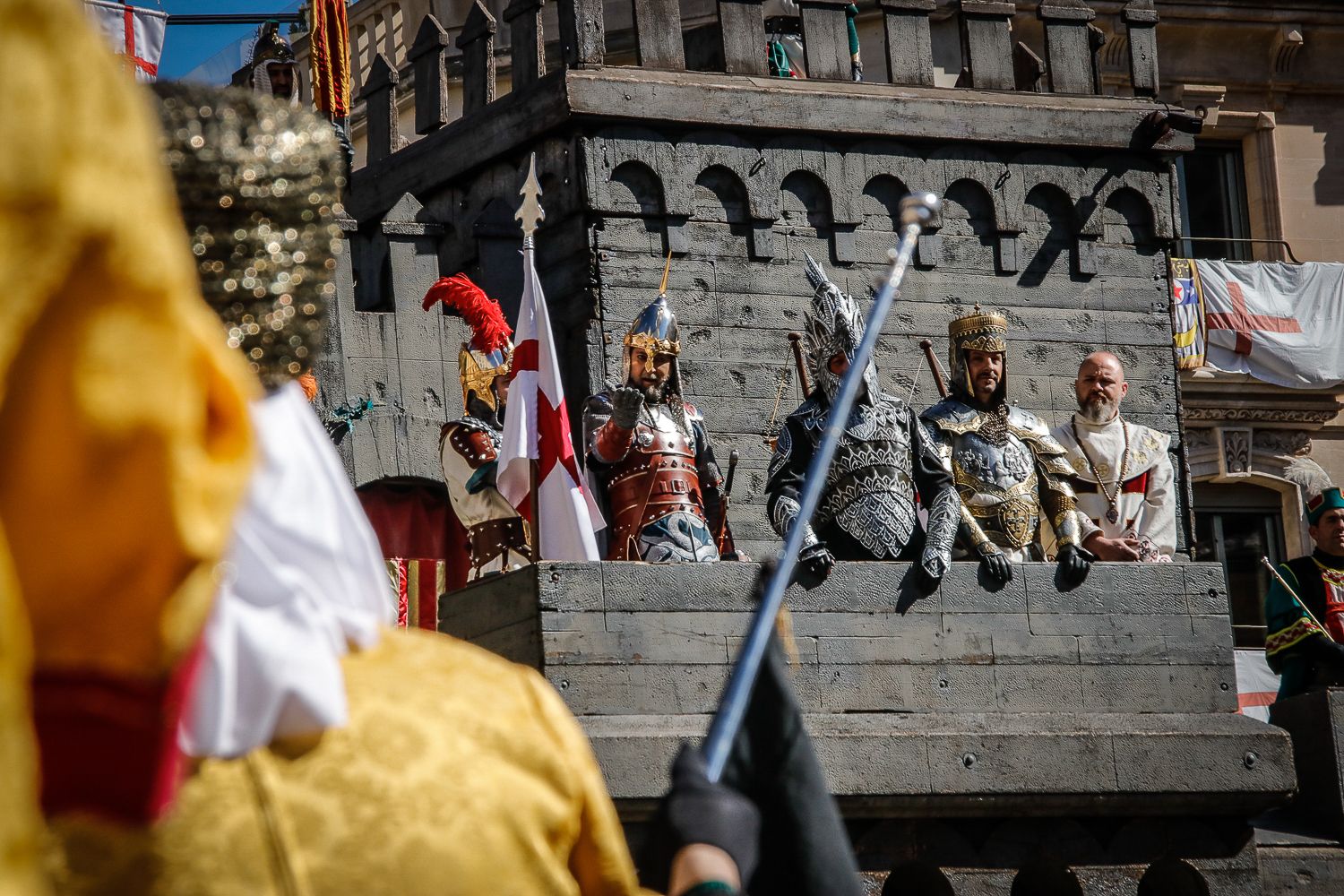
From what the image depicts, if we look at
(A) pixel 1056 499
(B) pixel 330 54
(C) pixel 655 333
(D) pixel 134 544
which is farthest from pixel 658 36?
(D) pixel 134 544

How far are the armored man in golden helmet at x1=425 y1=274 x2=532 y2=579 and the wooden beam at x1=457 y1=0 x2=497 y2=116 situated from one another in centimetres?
372

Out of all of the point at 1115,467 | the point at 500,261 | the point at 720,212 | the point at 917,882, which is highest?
the point at 720,212

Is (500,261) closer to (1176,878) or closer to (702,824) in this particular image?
(1176,878)

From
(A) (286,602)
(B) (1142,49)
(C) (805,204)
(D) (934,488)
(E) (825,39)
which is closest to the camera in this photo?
(A) (286,602)

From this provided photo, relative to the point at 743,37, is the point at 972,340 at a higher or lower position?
lower

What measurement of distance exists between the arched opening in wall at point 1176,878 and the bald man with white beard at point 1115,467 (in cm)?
178

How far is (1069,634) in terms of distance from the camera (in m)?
9.33

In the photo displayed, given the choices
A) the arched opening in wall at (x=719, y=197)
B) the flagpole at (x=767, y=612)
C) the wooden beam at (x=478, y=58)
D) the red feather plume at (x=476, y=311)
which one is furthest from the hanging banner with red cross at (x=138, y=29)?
the flagpole at (x=767, y=612)

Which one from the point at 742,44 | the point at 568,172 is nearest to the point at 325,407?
the point at 568,172

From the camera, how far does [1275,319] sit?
19578mm

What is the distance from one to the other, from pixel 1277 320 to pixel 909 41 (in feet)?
21.4

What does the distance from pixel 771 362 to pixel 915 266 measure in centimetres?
147

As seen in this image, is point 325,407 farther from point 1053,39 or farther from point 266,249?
point 266,249

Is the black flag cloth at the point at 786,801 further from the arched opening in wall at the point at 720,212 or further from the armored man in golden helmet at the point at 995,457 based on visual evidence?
the arched opening in wall at the point at 720,212
